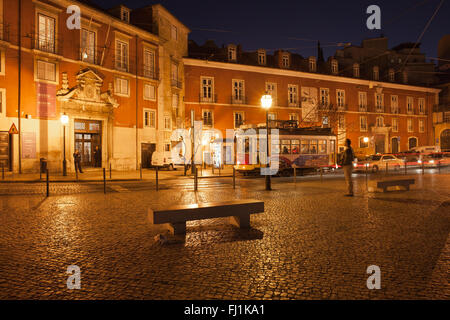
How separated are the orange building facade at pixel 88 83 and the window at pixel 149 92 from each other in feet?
0.30

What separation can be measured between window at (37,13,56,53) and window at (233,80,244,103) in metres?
19.0

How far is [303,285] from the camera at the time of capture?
4.05 m

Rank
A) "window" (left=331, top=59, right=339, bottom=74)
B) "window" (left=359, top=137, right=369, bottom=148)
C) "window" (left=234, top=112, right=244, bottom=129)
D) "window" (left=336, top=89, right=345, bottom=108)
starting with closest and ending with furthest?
"window" (left=234, top=112, right=244, bottom=129) < "window" (left=336, top=89, right=345, bottom=108) < "window" (left=331, top=59, right=339, bottom=74) < "window" (left=359, top=137, right=369, bottom=148)

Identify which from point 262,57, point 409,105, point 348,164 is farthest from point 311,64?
point 348,164

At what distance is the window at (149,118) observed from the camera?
30.0 metres

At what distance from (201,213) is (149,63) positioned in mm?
26796

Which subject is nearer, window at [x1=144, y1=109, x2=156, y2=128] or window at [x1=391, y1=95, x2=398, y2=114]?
window at [x1=144, y1=109, x2=156, y2=128]

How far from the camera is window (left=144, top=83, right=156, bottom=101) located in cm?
3008

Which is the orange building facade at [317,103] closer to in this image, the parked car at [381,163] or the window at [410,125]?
the window at [410,125]

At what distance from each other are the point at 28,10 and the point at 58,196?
52.8 ft

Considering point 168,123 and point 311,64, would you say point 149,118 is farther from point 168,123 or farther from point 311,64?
point 311,64

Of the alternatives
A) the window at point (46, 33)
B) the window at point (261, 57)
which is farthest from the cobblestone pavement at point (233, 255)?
the window at point (261, 57)

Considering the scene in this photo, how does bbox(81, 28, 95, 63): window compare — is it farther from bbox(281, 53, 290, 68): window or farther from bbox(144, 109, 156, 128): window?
bbox(281, 53, 290, 68): window

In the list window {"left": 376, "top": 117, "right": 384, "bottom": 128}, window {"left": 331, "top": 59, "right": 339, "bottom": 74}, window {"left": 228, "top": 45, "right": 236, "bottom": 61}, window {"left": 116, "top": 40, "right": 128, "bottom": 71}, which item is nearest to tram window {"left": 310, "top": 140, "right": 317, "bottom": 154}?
window {"left": 116, "top": 40, "right": 128, "bottom": 71}
